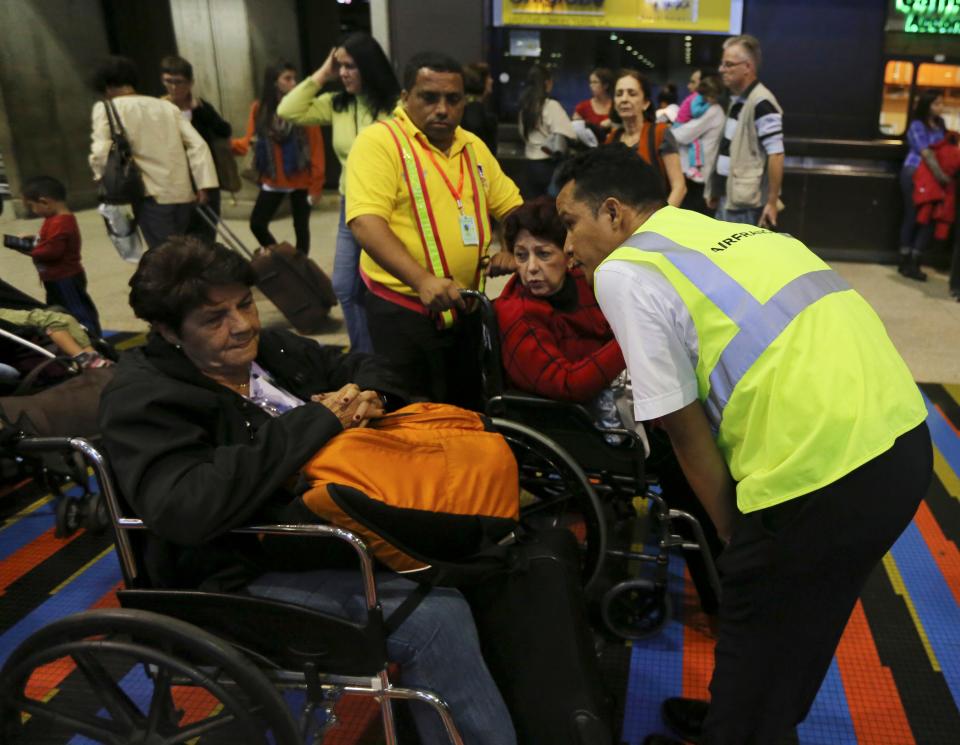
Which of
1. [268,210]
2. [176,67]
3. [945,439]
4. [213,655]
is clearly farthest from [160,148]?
[945,439]

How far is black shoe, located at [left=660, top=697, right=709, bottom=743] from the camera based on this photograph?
1.95 meters

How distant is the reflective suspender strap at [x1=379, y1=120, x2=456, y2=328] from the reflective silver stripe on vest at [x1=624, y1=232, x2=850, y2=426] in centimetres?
127

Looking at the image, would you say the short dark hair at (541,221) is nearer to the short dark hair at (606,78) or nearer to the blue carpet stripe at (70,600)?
the blue carpet stripe at (70,600)

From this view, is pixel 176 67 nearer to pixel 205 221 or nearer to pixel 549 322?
pixel 205 221

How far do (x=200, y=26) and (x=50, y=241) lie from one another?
5618 mm

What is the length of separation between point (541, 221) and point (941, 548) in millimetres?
1851

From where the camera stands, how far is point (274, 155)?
5.32 metres

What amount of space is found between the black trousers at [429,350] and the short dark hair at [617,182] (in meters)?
1.14

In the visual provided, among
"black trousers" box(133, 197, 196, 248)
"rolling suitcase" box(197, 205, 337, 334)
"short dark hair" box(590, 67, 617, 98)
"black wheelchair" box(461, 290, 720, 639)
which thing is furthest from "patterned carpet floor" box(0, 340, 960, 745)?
"short dark hair" box(590, 67, 617, 98)

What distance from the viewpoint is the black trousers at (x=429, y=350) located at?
2607mm

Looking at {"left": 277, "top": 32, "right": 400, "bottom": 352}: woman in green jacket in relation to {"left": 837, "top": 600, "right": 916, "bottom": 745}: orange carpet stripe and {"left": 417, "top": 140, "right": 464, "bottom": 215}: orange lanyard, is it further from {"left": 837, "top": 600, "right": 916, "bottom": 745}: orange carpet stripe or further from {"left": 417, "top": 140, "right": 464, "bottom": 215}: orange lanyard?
{"left": 837, "top": 600, "right": 916, "bottom": 745}: orange carpet stripe

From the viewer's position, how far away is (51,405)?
2611mm

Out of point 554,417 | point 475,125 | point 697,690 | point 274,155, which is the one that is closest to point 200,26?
point 274,155

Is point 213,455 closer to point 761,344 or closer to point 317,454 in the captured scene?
point 317,454
